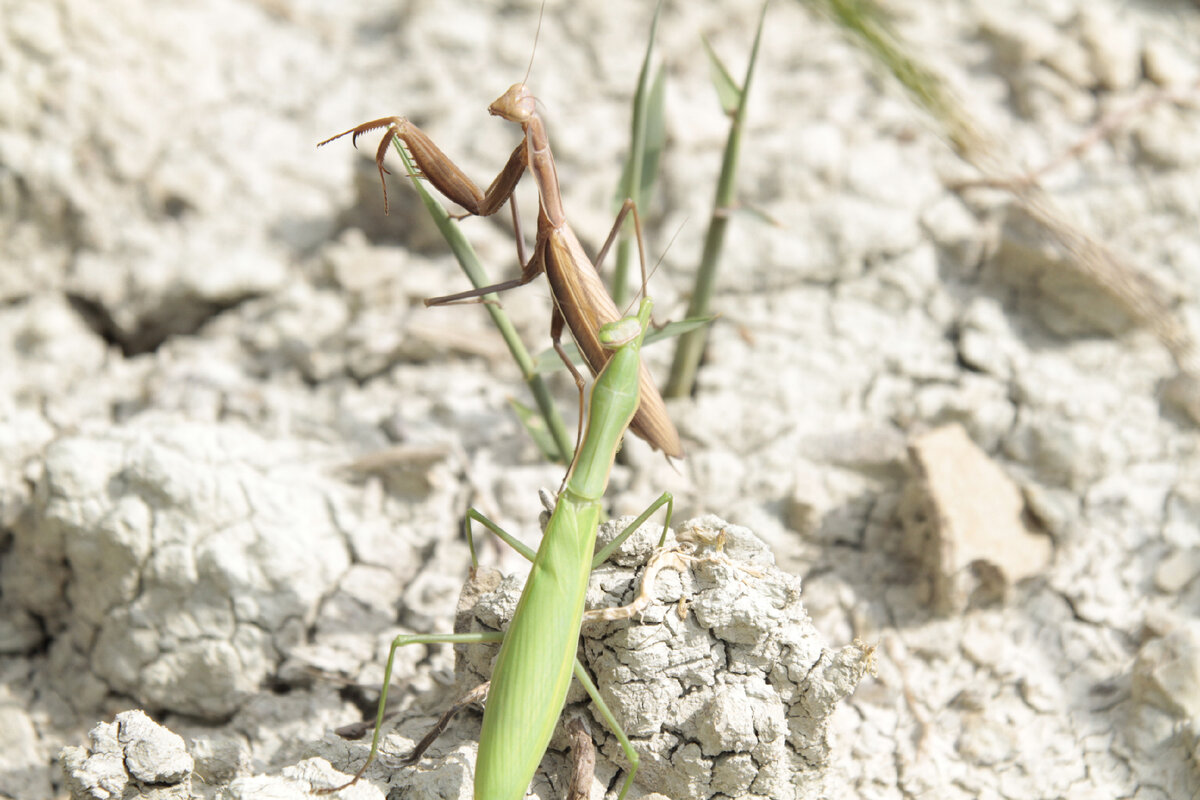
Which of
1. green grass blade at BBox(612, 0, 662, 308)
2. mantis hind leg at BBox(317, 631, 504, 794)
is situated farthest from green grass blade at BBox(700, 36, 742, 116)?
mantis hind leg at BBox(317, 631, 504, 794)

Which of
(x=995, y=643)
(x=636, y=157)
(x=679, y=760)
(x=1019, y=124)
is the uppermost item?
(x=1019, y=124)

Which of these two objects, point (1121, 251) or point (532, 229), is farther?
point (532, 229)

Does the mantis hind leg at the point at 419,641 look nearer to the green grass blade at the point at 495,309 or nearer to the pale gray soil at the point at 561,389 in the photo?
the pale gray soil at the point at 561,389

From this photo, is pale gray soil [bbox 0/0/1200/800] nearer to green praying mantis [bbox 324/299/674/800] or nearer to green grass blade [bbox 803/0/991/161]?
green praying mantis [bbox 324/299/674/800]

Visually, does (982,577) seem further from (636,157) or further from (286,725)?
(286,725)

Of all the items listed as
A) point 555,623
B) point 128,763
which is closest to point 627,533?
point 555,623

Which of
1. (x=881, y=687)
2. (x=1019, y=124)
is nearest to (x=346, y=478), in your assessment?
(x=881, y=687)

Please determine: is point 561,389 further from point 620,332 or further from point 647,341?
point 620,332
